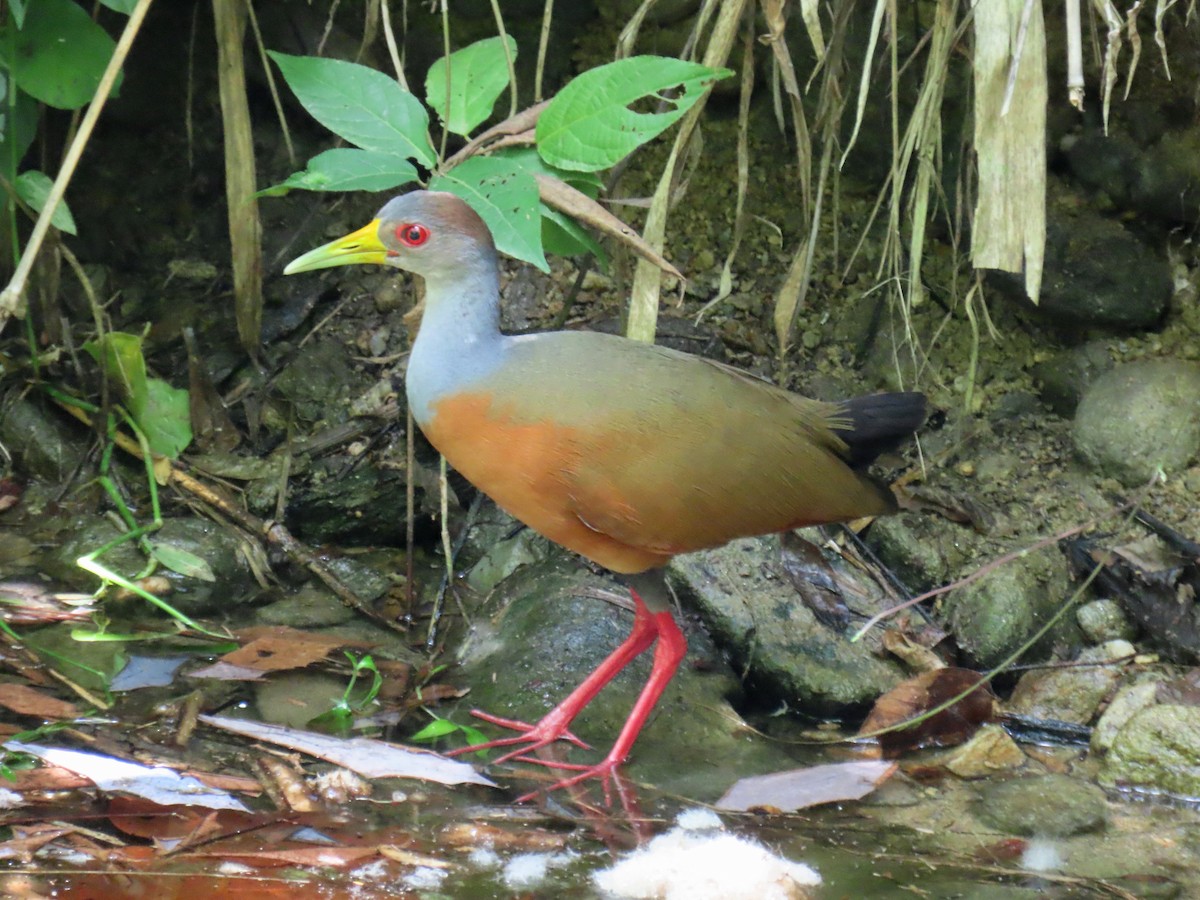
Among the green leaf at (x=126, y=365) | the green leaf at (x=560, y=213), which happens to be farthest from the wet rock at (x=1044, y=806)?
the green leaf at (x=126, y=365)

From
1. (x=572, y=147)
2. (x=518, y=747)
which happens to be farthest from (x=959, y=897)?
(x=572, y=147)

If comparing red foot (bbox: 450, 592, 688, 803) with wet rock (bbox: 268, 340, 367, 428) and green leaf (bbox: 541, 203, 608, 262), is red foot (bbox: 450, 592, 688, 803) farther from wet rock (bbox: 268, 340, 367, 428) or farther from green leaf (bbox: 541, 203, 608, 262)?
wet rock (bbox: 268, 340, 367, 428)

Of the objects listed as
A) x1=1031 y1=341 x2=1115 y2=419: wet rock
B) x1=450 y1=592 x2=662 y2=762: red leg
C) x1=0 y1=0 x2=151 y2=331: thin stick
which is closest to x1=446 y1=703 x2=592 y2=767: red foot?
x1=450 y1=592 x2=662 y2=762: red leg

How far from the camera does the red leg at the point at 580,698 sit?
327 cm

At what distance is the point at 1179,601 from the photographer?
3.86m

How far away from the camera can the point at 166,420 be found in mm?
4152

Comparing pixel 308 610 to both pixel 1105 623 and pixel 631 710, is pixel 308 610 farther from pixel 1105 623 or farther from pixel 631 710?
pixel 1105 623

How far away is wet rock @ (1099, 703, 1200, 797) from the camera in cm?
314

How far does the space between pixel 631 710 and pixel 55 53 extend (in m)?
2.55

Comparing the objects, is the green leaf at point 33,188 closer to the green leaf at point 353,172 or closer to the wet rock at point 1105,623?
the green leaf at point 353,172

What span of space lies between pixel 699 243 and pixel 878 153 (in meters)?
0.73

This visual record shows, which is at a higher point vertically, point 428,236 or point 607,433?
point 428,236

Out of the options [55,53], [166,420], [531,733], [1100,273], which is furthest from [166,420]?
[1100,273]

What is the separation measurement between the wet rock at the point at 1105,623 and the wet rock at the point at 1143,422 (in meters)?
0.52
